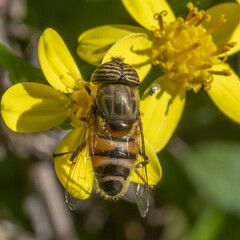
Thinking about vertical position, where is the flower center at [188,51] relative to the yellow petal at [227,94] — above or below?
above

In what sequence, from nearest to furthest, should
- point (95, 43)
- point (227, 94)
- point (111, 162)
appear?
1. point (111, 162)
2. point (95, 43)
3. point (227, 94)

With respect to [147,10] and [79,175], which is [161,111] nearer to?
[147,10]

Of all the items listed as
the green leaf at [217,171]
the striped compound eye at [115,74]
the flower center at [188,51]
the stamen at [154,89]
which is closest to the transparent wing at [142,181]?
the striped compound eye at [115,74]

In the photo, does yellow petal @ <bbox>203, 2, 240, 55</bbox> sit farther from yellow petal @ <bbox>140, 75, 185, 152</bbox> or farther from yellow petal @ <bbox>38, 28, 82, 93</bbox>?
yellow petal @ <bbox>38, 28, 82, 93</bbox>

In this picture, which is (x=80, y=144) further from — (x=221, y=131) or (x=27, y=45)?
(x=221, y=131)

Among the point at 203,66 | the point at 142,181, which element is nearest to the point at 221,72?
the point at 203,66

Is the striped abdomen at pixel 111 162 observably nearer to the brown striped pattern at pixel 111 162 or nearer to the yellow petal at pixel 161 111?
the brown striped pattern at pixel 111 162

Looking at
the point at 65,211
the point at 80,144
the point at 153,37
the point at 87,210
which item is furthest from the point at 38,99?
the point at 87,210
